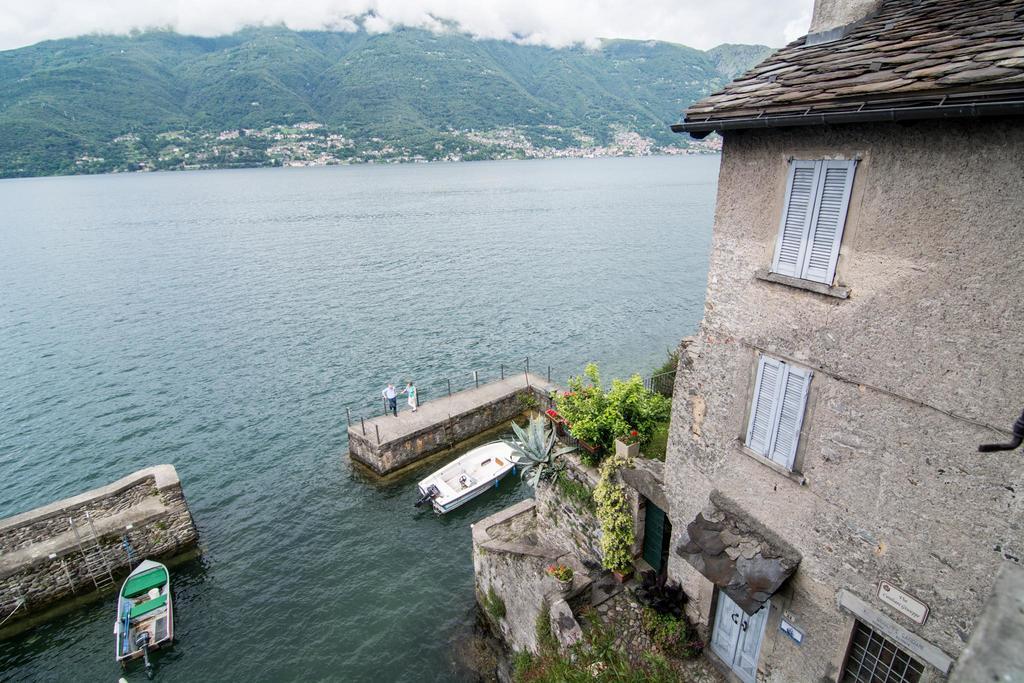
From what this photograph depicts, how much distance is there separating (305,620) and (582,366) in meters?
21.5

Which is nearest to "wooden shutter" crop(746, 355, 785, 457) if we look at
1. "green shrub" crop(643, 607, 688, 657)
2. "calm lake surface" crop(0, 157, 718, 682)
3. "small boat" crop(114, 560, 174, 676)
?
"green shrub" crop(643, 607, 688, 657)

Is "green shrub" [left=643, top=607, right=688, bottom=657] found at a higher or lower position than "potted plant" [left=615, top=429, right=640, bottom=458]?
lower

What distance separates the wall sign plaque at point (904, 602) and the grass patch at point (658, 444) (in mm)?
5239

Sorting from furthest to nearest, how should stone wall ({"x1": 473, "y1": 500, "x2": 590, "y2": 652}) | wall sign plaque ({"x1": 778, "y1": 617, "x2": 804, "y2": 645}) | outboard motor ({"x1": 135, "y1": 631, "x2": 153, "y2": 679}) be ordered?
1. outboard motor ({"x1": 135, "y1": 631, "x2": 153, "y2": 679})
2. stone wall ({"x1": 473, "y1": 500, "x2": 590, "y2": 652})
3. wall sign plaque ({"x1": 778, "y1": 617, "x2": 804, "y2": 645})

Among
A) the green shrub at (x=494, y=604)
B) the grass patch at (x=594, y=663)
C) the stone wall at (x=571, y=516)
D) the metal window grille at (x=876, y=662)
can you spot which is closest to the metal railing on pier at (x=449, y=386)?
the green shrub at (x=494, y=604)

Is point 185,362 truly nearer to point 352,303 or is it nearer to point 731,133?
point 352,303

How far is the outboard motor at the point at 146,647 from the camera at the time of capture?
1584 centimetres

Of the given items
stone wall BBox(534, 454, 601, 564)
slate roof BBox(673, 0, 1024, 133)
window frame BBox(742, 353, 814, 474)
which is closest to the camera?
slate roof BBox(673, 0, 1024, 133)

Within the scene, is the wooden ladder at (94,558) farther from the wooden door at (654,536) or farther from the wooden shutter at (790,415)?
the wooden shutter at (790,415)

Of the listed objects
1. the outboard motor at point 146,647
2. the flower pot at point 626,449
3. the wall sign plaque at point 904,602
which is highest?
the wall sign plaque at point 904,602

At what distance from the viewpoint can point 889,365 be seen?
698 centimetres

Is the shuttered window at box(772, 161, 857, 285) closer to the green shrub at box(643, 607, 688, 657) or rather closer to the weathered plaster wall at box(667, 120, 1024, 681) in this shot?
the weathered plaster wall at box(667, 120, 1024, 681)

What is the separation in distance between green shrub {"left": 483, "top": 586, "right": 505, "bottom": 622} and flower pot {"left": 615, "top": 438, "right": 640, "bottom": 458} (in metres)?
5.83

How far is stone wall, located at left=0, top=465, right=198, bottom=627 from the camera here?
57.9 ft
